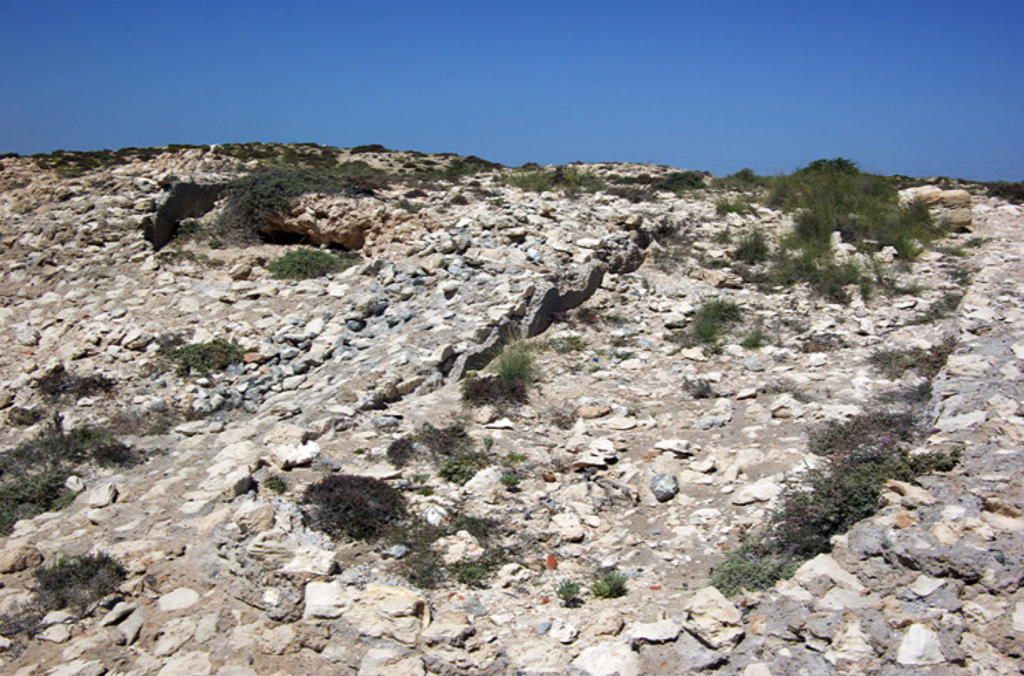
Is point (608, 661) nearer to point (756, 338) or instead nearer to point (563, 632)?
point (563, 632)

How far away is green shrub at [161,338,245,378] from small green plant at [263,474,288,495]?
3006 millimetres

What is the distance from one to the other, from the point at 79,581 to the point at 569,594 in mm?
3170

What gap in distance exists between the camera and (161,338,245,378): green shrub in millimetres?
8312

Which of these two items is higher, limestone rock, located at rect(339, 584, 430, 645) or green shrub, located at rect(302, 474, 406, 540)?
green shrub, located at rect(302, 474, 406, 540)

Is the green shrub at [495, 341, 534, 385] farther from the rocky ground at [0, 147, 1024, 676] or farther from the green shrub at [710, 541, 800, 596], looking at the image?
the green shrub at [710, 541, 800, 596]

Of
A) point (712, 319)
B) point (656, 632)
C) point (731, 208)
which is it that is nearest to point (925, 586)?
point (656, 632)

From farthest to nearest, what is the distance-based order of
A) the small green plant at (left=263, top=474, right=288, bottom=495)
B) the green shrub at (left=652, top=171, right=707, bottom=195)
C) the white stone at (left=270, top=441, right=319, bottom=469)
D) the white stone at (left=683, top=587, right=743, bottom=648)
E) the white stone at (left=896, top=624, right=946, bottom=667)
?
1. the green shrub at (left=652, top=171, right=707, bottom=195)
2. the white stone at (left=270, top=441, right=319, bottom=469)
3. the small green plant at (left=263, top=474, right=288, bottom=495)
4. the white stone at (left=683, top=587, right=743, bottom=648)
5. the white stone at (left=896, top=624, right=946, bottom=667)

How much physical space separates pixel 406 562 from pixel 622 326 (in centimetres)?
524

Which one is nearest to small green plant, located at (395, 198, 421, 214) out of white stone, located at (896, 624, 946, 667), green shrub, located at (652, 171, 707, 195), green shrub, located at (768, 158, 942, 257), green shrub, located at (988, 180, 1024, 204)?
green shrub, located at (768, 158, 942, 257)

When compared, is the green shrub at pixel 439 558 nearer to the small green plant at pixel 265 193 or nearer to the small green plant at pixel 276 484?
the small green plant at pixel 276 484

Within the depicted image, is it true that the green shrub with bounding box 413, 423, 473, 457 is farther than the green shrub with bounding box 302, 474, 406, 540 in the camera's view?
Yes

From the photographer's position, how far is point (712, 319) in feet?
30.4

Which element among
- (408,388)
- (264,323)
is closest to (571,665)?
(408,388)

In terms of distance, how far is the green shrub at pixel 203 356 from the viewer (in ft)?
27.3
